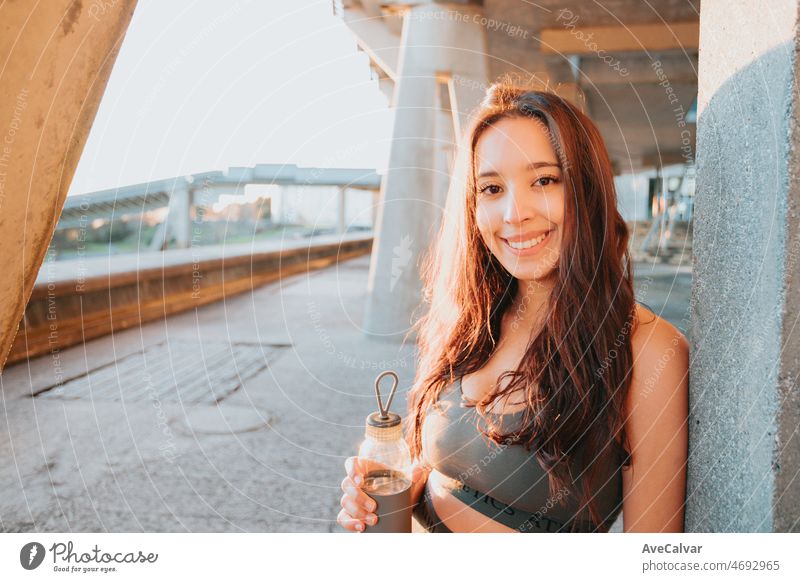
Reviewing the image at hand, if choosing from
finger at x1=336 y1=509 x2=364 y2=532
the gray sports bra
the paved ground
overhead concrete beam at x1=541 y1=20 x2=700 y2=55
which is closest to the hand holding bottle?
finger at x1=336 y1=509 x2=364 y2=532

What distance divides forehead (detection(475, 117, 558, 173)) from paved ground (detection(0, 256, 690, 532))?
1.61m

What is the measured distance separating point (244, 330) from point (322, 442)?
116 inches

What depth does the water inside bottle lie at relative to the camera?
3.57 feet

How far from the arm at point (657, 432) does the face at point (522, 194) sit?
0.26 meters

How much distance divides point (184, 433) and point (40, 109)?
2356 mm

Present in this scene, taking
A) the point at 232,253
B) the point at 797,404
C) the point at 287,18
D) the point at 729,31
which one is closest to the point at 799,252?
the point at 797,404

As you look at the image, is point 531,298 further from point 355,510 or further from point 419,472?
point 355,510

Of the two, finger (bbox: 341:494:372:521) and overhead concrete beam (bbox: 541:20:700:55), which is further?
overhead concrete beam (bbox: 541:20:700:55)

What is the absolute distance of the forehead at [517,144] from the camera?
1115 mm

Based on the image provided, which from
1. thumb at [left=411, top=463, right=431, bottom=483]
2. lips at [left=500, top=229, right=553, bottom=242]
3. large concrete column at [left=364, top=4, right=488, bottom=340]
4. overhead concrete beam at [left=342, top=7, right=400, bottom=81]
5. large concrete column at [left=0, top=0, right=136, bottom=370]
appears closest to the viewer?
large concrete column at [left=0, top=0, right=136, bottom=370]

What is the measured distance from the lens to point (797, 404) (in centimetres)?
77

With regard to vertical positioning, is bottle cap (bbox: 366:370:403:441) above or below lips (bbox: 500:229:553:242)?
below

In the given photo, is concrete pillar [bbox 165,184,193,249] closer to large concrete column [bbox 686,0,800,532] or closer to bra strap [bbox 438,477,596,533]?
bra strap [bbox 438,477,596,533]
